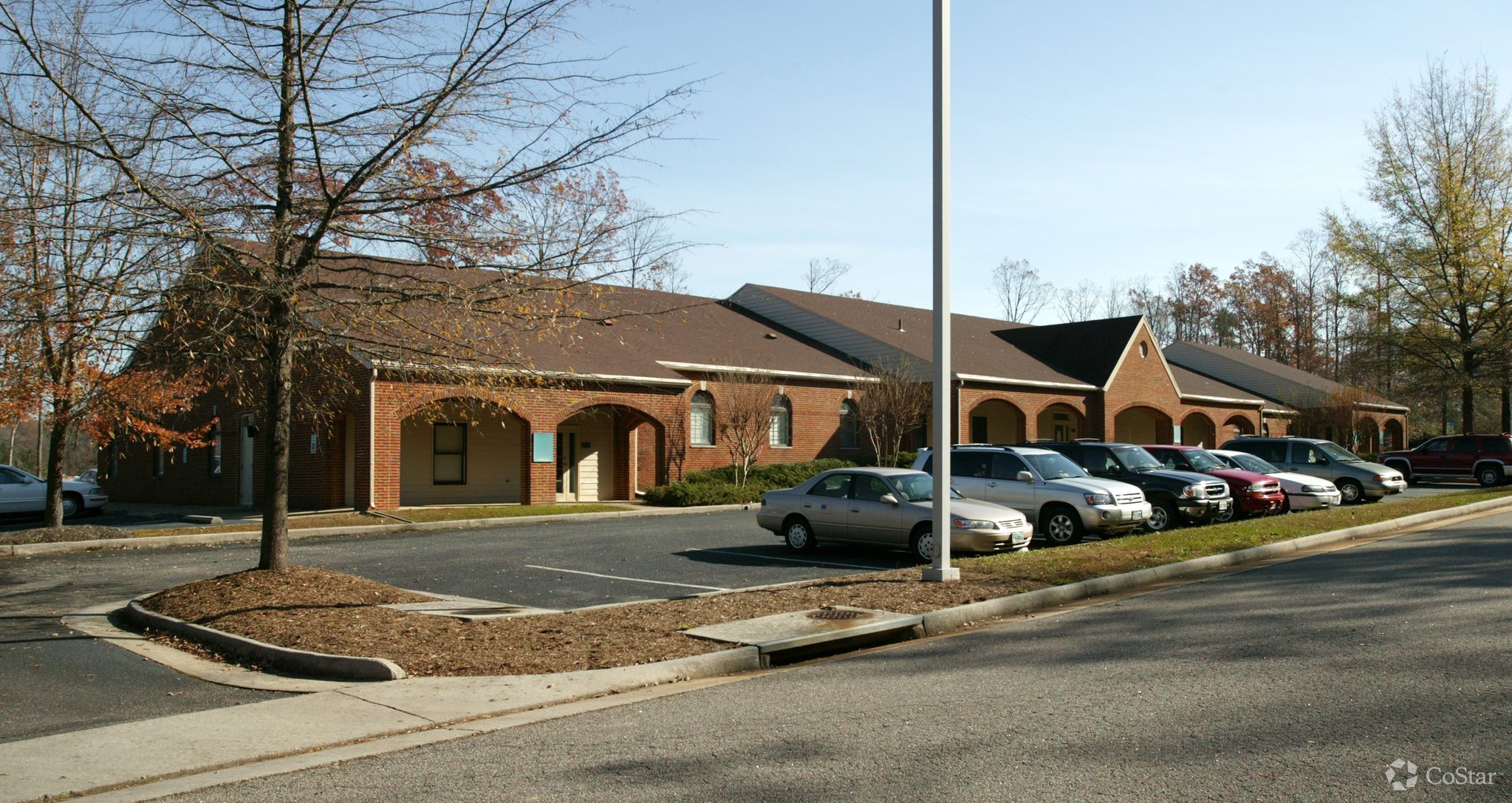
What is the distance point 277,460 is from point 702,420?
2111cm

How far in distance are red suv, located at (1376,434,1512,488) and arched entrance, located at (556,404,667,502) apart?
25038 millimetres

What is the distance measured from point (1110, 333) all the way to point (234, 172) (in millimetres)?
37552

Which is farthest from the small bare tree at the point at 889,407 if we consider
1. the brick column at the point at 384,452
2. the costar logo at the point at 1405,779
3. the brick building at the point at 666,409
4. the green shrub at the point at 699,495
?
the costar logo at the point at 1405,779

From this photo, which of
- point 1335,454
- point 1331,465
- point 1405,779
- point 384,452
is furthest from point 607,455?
point 1405,779

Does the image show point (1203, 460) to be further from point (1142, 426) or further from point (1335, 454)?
point (1142, 426)

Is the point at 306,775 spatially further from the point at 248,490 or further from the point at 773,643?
the point at 248,490

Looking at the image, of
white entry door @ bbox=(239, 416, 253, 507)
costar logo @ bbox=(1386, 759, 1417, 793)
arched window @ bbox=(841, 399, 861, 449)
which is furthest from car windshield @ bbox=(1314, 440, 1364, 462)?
white entry door @ bbox=(239, 416, 253, 507)

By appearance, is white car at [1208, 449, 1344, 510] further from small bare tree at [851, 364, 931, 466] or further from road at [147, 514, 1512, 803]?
road at [147, 514, 1512, 803]

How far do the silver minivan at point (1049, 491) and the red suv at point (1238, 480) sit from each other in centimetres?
397

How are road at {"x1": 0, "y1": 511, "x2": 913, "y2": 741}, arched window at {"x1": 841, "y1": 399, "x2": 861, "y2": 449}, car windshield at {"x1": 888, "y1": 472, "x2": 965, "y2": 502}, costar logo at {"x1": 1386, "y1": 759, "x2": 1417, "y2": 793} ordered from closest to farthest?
costar logo at {"x1": 1386, "y1": 759, "x2": 1417, "y2": 793} < road at {"x1": 0, "y1": 511, "x2": 913, "y2": 741} < car windshield at {"x1": 888, "y1": 472, "x2": 965, "y2": 502} < arched window at {"x1": 841, "y1": 399, "x2": 861, "y2": 449}

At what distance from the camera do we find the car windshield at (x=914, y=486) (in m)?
16.3

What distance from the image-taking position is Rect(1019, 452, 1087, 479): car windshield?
1842 cm

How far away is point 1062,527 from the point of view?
704 inches

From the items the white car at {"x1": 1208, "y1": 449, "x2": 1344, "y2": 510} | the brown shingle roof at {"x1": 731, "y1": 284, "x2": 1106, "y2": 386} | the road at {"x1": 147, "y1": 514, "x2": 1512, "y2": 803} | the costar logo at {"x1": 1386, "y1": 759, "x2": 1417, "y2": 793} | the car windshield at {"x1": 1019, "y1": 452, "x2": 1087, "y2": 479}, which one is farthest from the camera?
the brown shingle roof at {"x1": 731, "y1": 284, "x2": 1106, "y2": 386}
